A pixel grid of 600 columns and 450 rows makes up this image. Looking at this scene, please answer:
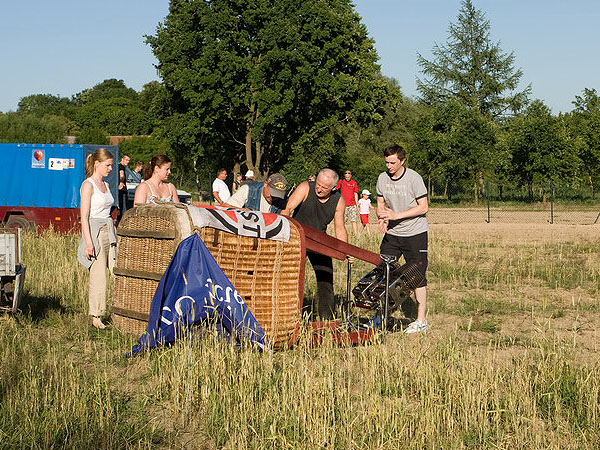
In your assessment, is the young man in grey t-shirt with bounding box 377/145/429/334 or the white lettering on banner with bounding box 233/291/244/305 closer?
the white lettering on banner with bounding box 233/291/244/305

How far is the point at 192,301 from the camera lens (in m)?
7.49

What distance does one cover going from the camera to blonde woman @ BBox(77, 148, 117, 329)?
9.42 metres

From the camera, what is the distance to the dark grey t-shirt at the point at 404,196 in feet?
31.7

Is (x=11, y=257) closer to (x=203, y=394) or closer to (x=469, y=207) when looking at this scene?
(x=203, y=394)

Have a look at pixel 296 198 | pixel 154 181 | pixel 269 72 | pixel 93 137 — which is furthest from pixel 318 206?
pixel 93 137

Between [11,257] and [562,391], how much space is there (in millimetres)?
5307

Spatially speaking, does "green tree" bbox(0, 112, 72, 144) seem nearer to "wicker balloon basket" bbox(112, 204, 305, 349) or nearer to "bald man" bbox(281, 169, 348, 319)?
"bald man" bbox(281, 169, 348, 319)

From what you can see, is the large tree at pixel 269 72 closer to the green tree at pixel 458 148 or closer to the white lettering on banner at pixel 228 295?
the green tree at pixel 458 148

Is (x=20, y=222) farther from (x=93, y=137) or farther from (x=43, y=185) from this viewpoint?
(x=93, y=137)

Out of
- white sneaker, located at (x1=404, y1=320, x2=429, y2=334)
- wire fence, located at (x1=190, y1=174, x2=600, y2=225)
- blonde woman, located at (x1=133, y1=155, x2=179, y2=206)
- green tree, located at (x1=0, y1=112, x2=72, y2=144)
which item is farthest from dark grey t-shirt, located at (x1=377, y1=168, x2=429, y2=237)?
green tree, located at (x1=0, y1=112, x2=72, y2=144)

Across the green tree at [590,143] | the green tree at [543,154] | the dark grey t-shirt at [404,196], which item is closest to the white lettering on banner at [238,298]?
the dark grey t-shirt at [404,196]

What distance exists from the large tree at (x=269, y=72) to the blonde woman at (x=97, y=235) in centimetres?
3824

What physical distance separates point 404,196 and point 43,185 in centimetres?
1553

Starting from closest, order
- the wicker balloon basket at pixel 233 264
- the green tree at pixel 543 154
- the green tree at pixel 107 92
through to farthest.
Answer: the wicker balloon basket at pixel 233 264
the green tree at pixel 543 154
the green tree at pixel 107 92
